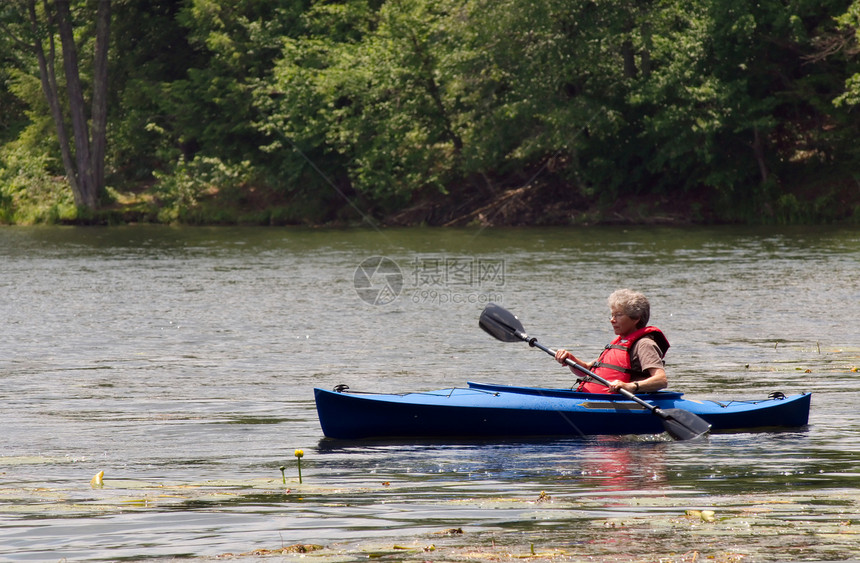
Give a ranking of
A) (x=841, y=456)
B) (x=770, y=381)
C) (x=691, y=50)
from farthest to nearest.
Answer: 1. (x=691, y=50)
2. (x=770, y=381)
3. (x=841, y=456)

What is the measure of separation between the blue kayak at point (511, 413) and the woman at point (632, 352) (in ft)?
0.28

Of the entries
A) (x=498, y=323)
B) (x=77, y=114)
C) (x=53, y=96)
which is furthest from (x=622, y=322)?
(x=53, y=96)

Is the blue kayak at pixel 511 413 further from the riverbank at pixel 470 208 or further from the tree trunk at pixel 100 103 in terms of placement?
the tree trunk at pixel 100 103

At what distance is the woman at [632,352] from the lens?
725 cm

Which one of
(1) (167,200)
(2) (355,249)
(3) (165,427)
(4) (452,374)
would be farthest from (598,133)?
(3) (165,427)

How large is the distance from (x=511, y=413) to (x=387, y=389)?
6.87 ft

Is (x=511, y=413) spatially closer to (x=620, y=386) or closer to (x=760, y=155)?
(x=620, y=386)

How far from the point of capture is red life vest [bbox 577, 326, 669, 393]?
7.34 metres

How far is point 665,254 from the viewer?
20953 millimetres

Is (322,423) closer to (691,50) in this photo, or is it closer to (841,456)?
(841,456)

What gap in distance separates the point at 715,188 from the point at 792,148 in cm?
220
